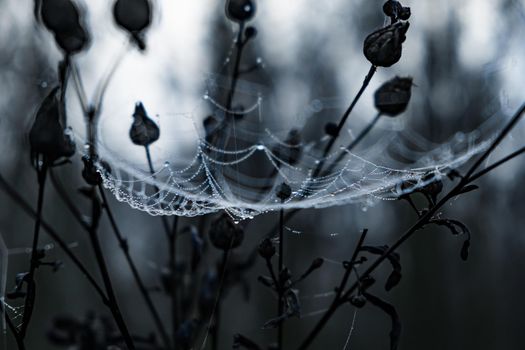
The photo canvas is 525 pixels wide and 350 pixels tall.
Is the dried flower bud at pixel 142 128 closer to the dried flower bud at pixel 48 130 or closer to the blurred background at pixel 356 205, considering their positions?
the dried flower bud at pixel 48 130

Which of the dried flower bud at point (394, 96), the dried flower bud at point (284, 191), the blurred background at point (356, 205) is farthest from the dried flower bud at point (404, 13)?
the blurred background at point (356, 205)

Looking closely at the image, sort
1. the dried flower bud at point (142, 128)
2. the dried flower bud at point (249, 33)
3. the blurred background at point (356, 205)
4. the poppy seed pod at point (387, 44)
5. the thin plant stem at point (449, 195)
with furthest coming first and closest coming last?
1. the blurred background at point (356, 205)
2. the dried flower bud at point (249, 33)
3. the dried flower bud at point (142, 128)
4. the poppy seed pod at point (387, 44)
5. the thin plant stem at point (449, 195)

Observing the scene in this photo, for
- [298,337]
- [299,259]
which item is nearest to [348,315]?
[298,337]

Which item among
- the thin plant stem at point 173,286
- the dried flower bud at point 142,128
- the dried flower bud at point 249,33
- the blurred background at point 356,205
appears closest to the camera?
the dried flower bud at point 142,128

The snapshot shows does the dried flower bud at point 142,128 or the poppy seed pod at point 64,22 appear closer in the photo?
the poppy seed pod at point 64,22

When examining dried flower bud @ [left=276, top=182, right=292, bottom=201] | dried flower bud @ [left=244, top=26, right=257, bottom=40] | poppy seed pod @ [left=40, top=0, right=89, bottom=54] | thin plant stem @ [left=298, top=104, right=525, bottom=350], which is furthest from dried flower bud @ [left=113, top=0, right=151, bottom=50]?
thin plant stem @ [left=298, top=104, right=525, bottom=350]

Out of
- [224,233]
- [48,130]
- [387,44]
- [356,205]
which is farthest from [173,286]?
[356,205]

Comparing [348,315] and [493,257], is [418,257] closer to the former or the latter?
[493,257]
